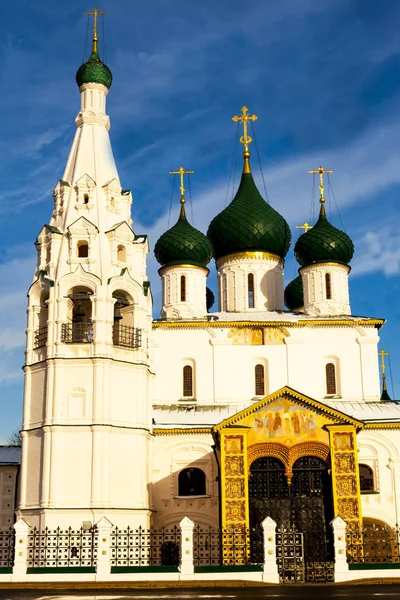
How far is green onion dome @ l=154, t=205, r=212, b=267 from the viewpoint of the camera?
89.1 feet

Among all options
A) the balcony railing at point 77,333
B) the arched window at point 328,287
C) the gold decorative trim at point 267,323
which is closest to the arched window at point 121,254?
the balcony railing at point 77,333

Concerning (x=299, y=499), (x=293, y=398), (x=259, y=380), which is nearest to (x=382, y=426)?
(x=259, y=380)

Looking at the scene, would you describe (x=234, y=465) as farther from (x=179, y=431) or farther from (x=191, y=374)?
(x=191, y=374)

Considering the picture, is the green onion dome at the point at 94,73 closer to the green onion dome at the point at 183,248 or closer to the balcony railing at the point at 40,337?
the green onion dome at the point at 183,248

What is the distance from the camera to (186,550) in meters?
16.0

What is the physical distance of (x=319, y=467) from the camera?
19578 mm

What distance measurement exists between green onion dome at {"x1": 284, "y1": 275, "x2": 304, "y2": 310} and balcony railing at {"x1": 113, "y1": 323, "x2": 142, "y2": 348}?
12249 mm

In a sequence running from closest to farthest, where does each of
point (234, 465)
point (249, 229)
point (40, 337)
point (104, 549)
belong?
point (104, 549), point (234, 465), point (40, 337), point (249, 229)

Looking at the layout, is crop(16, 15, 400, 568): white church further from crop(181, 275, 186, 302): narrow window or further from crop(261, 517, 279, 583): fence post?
crop(261, 517, 279, 583): fence post

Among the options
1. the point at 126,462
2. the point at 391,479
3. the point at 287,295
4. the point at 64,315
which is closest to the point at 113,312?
the point at 64,315

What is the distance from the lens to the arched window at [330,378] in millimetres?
25275

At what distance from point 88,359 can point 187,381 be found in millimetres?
5739

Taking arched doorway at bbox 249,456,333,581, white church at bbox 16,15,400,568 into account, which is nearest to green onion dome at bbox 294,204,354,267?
white church at bbox 16,15,400,568

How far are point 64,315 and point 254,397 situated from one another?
282 inches
